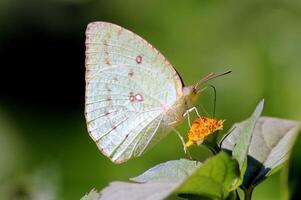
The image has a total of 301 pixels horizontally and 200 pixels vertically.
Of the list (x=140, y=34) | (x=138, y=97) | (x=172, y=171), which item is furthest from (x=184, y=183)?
(x=140, y=34)

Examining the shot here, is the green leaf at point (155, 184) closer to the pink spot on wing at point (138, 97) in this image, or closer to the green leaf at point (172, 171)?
the green leaf at point (172, 171)

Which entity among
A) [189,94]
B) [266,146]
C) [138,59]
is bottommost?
[266,146]

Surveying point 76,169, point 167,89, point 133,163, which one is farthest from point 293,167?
point 76,169

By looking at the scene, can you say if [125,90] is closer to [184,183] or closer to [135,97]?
[135,97]

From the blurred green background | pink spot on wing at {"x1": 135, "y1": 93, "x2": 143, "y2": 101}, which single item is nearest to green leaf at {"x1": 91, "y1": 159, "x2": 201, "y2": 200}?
pink spot on wing at {"x1": 135, "y1": 93, "x2": 143, "y2": 101}

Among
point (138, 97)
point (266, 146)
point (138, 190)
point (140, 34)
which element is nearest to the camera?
point (138, 190)
